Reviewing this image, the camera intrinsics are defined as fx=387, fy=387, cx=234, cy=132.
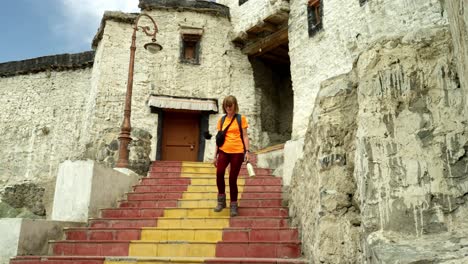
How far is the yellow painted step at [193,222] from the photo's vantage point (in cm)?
Answer: 539

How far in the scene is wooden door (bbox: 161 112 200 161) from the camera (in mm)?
12914

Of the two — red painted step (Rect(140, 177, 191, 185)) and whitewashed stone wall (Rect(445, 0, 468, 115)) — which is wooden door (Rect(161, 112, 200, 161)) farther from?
whitewashed stone wall (Rect(445, 0, 468, 115))

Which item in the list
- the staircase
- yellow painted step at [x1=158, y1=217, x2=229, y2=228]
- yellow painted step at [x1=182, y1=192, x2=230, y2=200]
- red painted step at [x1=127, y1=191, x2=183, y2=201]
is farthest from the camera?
red painted step at [x1=127, y1=191, x2=183, y2=201]

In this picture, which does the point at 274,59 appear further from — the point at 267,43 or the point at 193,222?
the point at 193,222

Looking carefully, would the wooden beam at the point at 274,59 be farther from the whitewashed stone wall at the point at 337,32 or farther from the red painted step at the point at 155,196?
the red painted step at the point at 155,196

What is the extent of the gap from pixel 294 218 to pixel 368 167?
2.79 meters

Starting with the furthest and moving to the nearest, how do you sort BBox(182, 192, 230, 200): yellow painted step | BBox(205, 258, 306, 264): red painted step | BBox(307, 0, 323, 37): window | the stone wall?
BBox(307, 0, 323, 37): window
BBox(182, 192, 230, 200): yellow painted step
BBox(205, 258, 306, 264): red painted step
the stone wall

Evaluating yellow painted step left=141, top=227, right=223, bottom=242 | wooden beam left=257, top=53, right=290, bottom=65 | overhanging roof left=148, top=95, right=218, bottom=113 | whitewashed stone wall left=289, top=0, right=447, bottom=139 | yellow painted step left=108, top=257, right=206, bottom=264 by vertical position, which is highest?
wooden beam left=257, top=53, right=290, bottom=65

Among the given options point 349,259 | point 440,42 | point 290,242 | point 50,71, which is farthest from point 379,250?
point 50,71

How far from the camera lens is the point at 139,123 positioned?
12.5 meters

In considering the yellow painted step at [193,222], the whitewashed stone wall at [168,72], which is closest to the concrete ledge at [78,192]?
the yellow painted step at [193,222]

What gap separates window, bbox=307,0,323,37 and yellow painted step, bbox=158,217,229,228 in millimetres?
7635

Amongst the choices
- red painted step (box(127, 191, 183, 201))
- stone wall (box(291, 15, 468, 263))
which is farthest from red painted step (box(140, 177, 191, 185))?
stone wall (box(291, 15, 468, 263))

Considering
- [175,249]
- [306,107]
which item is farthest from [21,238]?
[306,107]
